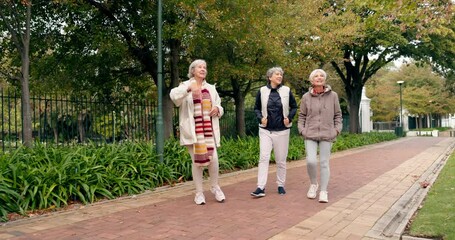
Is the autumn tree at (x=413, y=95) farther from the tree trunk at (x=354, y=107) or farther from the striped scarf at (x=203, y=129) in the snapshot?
the striped scarf at (x=203, y=129)

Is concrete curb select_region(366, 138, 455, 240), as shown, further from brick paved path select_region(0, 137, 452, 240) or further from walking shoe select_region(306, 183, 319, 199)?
walking shoe select_region(306, 183, 319, 199)

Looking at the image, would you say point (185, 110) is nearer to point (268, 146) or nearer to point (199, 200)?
point (199, 200)

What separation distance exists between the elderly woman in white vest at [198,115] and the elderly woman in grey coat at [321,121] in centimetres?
134

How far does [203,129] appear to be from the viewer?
5602 millimetres

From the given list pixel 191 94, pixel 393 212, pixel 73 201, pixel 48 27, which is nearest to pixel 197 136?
pixel 191 94

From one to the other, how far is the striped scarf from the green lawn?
8.65 feet

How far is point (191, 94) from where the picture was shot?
219 inches

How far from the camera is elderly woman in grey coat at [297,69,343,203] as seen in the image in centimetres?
586

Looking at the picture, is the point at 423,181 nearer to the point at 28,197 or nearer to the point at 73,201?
the point at 73,201

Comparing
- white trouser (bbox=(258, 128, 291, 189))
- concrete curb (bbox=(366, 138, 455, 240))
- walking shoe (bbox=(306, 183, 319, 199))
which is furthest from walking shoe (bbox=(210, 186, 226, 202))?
concrete curb (bbox=(366, 138, 455, 240))

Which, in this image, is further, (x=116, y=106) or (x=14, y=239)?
(x=116, y=106)

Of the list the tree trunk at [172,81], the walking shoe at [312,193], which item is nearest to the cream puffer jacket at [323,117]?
the walking shoe at [312,193]

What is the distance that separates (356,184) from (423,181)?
4.88ft

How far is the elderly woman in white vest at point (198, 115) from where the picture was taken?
18.1 ft
